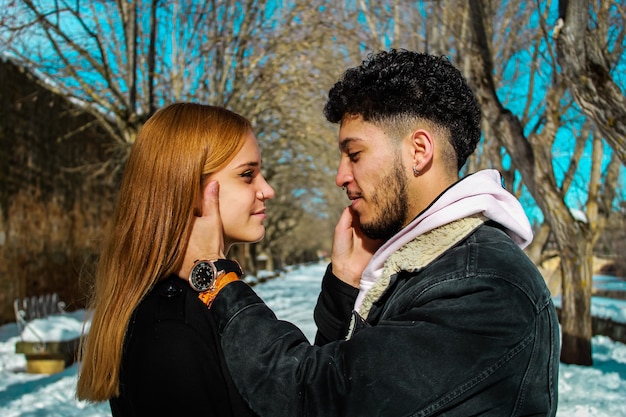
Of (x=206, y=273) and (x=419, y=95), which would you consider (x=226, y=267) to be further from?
(x=419, y=95)

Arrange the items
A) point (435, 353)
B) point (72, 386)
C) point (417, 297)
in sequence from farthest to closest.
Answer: point (72, 386), point (417, 297), point (435, 353)

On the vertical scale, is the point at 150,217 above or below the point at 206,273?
above

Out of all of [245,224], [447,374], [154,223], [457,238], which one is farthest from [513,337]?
[154,223]

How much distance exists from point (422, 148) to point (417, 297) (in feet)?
2.03

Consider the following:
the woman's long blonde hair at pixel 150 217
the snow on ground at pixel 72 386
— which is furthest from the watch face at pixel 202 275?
the snow on ground at pixel 72 386

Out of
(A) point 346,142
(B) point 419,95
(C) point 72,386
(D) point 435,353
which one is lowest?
(C) point 72,386

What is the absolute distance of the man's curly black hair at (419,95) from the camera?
1997mm

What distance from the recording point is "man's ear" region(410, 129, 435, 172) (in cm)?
197

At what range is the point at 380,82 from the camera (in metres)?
2.06

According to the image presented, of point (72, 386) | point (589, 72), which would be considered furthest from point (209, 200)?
point (72, 386)

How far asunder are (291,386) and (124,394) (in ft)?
1.97

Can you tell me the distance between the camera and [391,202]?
204 cm

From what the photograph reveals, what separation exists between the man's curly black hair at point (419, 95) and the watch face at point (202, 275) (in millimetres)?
780

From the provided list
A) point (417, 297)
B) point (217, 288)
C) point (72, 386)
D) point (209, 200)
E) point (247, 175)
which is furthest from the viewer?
point (72, 386)
